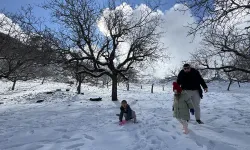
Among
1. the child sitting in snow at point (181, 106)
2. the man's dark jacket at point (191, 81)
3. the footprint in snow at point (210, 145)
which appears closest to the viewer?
the footprint in snow at point (210, 145)

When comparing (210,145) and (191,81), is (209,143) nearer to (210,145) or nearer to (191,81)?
(210,145)

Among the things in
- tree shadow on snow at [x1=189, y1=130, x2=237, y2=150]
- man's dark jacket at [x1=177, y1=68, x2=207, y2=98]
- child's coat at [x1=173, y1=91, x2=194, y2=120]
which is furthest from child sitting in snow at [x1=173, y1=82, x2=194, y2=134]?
man's dark jacket at [x1=177, y1=68, x2=207, y2=98]

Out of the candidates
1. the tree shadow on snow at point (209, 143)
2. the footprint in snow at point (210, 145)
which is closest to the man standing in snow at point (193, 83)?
the tree shadow on snow at point (209, 143)

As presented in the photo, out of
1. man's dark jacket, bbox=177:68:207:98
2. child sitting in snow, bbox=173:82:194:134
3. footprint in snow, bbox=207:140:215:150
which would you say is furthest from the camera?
man's dark jacket, bbox=177:68:207:98

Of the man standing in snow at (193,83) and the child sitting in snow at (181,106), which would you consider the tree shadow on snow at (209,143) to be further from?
the man standing in snow at (193,83)

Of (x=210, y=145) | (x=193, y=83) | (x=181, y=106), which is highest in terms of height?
(x=193, y=83)

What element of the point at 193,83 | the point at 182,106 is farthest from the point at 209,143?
the point at 193,83

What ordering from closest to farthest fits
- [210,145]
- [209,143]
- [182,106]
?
[210,145] < [209,143] < [182,106]

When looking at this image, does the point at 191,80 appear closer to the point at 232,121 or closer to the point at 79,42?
the point at 232,121

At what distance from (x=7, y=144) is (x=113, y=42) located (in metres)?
11.9

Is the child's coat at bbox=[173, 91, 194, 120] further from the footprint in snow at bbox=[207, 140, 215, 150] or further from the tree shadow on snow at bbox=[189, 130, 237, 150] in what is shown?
the footprint in snow at bbox=[207, 140, 215, 150]

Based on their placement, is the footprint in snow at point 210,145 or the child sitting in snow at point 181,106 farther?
the child sitting in snow at point 181,106

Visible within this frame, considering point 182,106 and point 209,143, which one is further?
point 182,106

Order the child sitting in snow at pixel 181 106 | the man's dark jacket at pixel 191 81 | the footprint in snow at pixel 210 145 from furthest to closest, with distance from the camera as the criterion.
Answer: the man's dark jacket at pixel 191 81 < the child sitting in snow at pixel 181 106 < the footprint in snow at pixel 210 145
